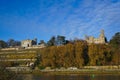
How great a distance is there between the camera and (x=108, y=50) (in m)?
81.1

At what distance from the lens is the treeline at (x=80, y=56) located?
79.1 metres

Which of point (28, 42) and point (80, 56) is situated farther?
point (28, 42)

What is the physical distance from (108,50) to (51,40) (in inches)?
1816

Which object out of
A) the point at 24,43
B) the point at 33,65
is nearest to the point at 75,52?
the point at 33,65

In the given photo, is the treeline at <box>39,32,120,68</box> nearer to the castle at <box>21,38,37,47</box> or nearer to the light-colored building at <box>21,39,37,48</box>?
the light-colored building at <box>21,39,37,48</box>

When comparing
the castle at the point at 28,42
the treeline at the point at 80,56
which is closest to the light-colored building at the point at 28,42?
the castle at the point at 28,42

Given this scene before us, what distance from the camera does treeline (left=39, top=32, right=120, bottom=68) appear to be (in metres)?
79.1

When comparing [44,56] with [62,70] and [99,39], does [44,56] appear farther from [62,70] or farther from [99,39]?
[99,39]

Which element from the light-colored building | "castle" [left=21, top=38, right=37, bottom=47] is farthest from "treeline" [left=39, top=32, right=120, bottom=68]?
"castle" [left=21, top=38, right=37, bottom=47]

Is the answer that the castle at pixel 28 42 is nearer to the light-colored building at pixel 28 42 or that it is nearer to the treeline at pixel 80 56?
the light-colored building at pixel 28 42

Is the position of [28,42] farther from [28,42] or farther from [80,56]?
[80,56]

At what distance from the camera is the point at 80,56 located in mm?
79812

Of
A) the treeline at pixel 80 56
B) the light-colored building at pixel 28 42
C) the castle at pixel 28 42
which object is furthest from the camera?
the castle at pixel 28 42

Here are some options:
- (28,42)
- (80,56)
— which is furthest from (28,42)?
(80,56)
